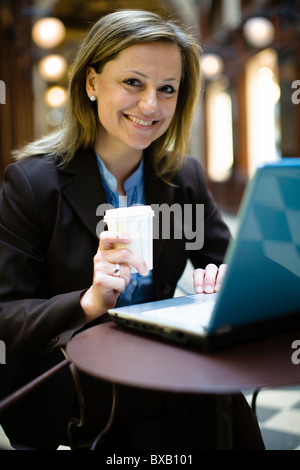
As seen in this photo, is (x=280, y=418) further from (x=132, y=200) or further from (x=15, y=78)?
(x=15, y=78)

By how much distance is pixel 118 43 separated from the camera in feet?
5.26

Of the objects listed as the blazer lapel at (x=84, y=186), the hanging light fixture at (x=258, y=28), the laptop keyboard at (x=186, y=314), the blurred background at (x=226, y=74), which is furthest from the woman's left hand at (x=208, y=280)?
the hanging light fixture at (x=258, y=28)

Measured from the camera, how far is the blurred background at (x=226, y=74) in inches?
350

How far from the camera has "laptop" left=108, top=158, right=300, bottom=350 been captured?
3.09 feet

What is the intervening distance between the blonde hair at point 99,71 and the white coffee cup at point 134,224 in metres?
0.56

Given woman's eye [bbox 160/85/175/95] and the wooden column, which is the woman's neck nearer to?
woman's eye [bbox 160/85/175/95]

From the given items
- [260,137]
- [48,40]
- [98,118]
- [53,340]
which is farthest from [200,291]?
[260,137]

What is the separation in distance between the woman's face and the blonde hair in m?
0.03

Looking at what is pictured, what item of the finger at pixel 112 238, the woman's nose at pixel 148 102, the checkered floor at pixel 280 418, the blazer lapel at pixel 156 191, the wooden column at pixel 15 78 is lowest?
the checkered floor at pixel 280 418

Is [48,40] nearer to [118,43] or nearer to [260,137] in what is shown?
[260,137]

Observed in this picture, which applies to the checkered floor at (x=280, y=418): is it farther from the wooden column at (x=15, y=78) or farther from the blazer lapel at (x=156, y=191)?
the wooden column at (x=15, y=78)

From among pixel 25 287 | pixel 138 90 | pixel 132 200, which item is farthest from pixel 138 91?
pixel 25 287

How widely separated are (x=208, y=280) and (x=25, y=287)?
0.49m

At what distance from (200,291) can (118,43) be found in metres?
0.72
